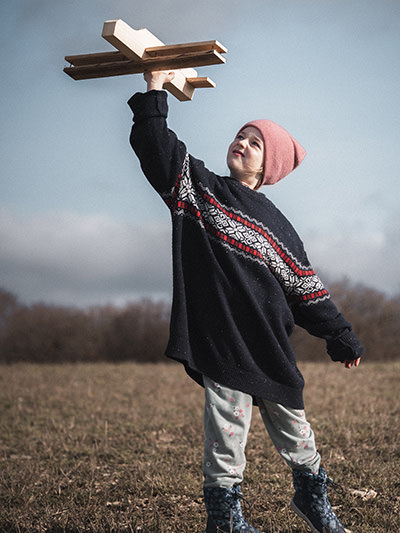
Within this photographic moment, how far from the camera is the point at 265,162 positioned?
9.17ft

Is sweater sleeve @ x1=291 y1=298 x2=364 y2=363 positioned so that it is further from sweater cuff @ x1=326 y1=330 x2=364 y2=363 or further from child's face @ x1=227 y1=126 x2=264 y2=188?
child's face @ x1=227 y1=126 x2=264 y2=188

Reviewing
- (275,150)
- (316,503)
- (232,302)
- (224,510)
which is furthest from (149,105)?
(316,503)

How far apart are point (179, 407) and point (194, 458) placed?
219 cm

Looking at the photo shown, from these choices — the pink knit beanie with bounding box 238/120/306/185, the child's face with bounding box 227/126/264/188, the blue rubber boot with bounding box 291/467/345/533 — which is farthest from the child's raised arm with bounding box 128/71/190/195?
the blue rubber boot with bounding box 291/467/345/533

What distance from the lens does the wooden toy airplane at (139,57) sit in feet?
8.14

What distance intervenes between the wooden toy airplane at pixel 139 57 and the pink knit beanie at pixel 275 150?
0.42 meters

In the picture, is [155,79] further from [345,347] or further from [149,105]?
[345,347]

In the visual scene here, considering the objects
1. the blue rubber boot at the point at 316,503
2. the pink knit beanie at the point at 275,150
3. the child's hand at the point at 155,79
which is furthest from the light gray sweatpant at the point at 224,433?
the child's hand at the point at 155,79

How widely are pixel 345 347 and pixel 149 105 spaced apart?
1.57 m

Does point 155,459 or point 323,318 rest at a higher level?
point 323,318

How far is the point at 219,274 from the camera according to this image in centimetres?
255

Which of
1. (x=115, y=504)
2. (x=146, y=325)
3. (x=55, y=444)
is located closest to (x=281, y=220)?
(x=115, y=504)

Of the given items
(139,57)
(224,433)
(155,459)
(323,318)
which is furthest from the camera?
(155,459)

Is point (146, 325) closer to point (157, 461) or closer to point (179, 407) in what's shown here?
point (179, 407)
